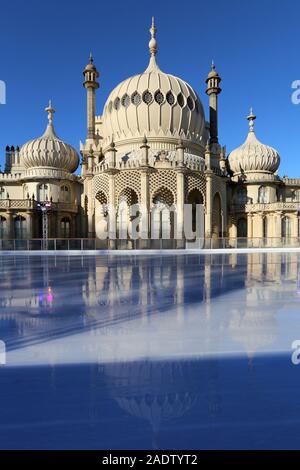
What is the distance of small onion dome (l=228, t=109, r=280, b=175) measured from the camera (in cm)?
3741

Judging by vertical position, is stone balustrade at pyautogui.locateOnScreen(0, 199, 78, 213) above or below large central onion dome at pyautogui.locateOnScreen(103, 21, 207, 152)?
below

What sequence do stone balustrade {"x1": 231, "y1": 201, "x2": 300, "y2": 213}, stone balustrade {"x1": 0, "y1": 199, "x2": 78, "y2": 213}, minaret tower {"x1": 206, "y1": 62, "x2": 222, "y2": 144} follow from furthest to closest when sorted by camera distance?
1. minaret tower {"x1": 206, "y1": 62, "x2": 222, "y2": 144}
2. stone balustrade {"x1": 231, "y1": 201, "x2": 300, "y2": 213}
3. stone balustrade {"x1": 0, "y1": 199, "x2": 78, "y2": 213}

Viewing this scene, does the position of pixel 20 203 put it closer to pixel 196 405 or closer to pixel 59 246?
pixel 59 246

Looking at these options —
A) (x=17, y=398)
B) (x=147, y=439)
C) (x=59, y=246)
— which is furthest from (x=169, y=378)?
(x=59, y=246)

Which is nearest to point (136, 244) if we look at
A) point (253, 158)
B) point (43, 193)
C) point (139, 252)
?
point (139, 252)

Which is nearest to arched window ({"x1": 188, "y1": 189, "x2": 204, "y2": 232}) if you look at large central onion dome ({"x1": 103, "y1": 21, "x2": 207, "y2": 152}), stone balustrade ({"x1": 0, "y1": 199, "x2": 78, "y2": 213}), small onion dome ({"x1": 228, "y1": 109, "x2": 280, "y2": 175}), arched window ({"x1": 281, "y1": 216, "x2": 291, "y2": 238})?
large central onion dome ({"x1": 103, "y1": 21, "x2": 207, "y2": 152})

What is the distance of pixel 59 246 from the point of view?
2456 cm

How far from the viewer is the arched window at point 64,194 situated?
33906mm

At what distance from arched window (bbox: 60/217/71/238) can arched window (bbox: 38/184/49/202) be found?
138 inches

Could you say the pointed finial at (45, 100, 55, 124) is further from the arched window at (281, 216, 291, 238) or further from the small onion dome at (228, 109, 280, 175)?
the arched window at (281, 216, 291, 238)

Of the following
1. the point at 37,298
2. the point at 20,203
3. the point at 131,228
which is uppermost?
the point at 20,203

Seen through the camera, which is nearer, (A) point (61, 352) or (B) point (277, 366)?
(B) point (277, 366)
